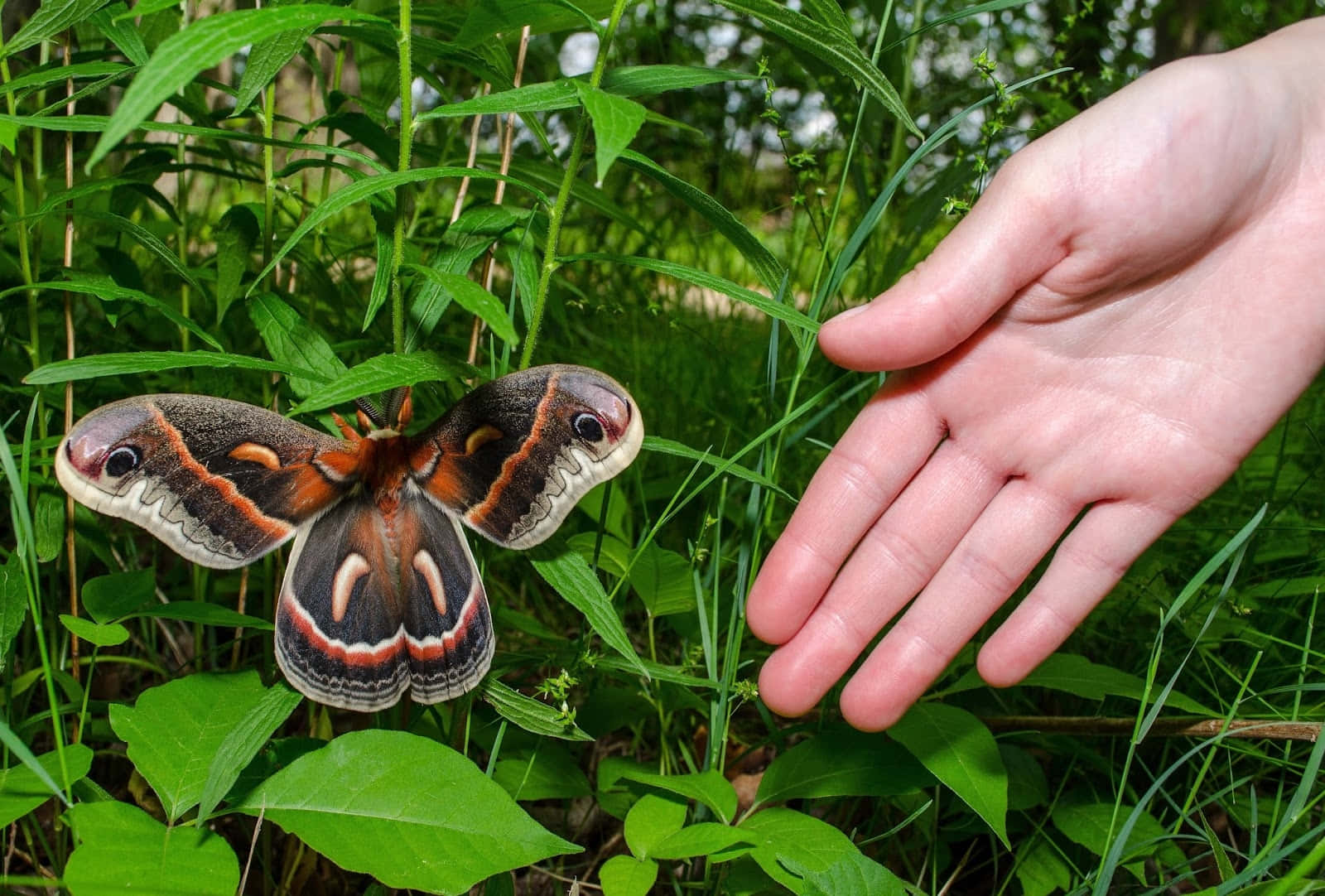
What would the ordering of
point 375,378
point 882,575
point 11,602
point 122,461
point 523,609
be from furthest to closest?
point 523,609 < point 882,575 < point 11,602 < point 122,461 < point 375,378

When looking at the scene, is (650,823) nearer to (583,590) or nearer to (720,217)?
(583,590)

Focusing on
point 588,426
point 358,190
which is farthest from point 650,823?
point 358,190

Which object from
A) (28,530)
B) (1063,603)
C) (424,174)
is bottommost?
(1063,603)

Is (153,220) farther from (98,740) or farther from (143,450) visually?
(143,450)

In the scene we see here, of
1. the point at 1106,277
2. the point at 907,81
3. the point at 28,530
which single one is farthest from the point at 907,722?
the point at 907,81

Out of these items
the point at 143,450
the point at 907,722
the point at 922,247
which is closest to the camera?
the point at 143,450

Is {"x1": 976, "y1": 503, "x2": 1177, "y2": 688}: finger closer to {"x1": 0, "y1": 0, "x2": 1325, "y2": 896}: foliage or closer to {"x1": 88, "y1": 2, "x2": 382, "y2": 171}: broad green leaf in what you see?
{"x1": 0, "y1": 0, "x2": 1325, "y2": 896}: foliage
